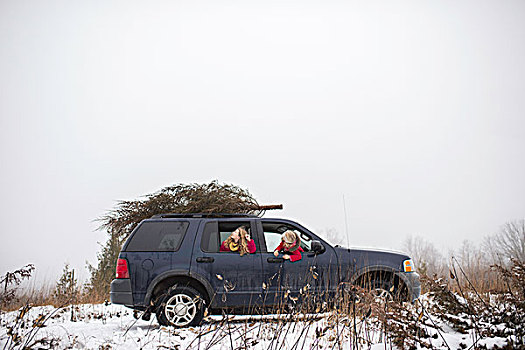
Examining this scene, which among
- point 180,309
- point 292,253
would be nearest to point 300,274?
point 292,253

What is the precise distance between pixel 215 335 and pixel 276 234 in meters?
3.02

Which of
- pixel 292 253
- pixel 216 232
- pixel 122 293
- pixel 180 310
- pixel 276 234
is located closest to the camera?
pixel 180 310

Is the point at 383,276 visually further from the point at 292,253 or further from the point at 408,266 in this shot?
the point at 292,253

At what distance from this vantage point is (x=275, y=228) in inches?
329

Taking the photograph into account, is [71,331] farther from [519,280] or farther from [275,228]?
[519,280]

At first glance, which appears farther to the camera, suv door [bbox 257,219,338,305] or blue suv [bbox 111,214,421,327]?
suv door [bbox 257,219,338,305]

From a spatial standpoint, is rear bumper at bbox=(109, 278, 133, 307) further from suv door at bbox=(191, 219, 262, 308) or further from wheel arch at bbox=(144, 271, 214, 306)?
suv door at bbox=(191, 219, 262, 308)

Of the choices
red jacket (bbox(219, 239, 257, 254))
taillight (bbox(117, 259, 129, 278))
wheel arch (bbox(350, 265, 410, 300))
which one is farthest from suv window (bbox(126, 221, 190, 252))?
wheel arch (bbox(350, 265, 410, 300))

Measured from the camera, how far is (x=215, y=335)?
18.6 feet

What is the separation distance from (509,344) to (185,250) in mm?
5472

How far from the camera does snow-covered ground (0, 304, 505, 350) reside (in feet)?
14.1

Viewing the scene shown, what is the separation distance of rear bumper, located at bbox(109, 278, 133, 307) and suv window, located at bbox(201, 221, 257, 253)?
4.73ft

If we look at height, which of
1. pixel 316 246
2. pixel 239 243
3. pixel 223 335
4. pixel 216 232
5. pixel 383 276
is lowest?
pixel 223 335

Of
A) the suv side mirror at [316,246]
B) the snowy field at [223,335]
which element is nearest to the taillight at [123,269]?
the snowy field at [223,335]
